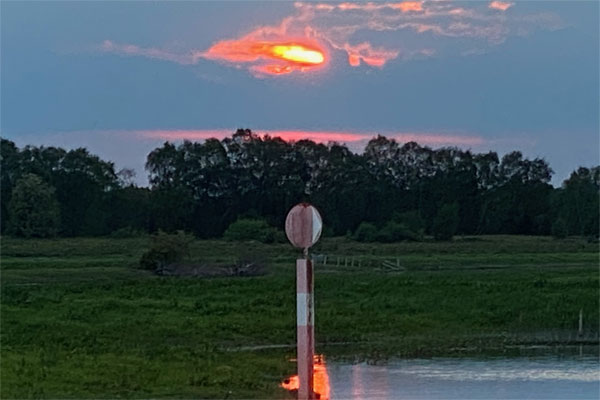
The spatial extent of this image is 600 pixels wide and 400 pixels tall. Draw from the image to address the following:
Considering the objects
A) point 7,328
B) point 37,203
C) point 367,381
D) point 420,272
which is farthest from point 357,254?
point 367,381

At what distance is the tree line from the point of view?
77938 mm

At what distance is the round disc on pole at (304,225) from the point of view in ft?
29.3

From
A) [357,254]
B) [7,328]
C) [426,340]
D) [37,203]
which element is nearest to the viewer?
[7,328]

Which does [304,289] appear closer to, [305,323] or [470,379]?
[305,323]

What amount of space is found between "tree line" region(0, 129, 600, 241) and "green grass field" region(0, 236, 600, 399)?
28.5 m

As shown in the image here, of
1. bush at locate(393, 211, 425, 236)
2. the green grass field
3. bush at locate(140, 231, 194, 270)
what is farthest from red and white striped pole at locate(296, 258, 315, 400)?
bush at locate(393, 211, 425, 236)

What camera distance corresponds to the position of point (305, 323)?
29.1 ft

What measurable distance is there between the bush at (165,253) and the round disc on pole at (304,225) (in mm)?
36144

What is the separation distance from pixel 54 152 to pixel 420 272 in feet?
141

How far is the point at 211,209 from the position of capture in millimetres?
84938

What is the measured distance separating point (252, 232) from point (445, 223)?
1750 cm

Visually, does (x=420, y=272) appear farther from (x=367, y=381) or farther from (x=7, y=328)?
(x=367, y=381)

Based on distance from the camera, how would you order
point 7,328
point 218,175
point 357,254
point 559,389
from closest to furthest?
1. point 559,389
2. point 7,328
3. point 357,254
4. point 218,175

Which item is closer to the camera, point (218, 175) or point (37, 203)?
point (37, 203)
